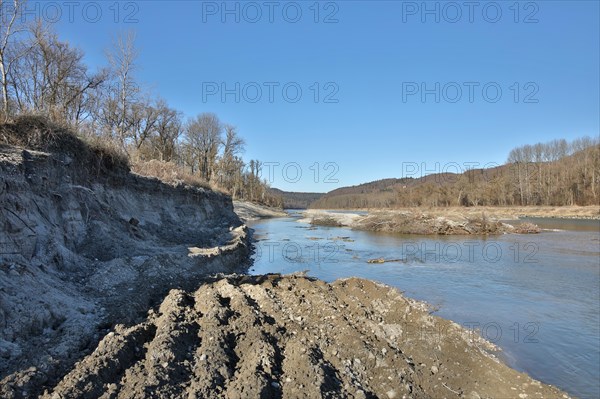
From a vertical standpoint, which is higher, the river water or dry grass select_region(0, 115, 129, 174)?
dry grass select_region(0, 115, 129, 174)

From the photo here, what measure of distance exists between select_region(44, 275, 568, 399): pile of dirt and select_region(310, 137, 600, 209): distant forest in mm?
73385

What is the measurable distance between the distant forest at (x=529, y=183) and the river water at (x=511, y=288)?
2313 inches

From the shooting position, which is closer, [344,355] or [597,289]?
[344,355]

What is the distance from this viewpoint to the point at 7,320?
435cm

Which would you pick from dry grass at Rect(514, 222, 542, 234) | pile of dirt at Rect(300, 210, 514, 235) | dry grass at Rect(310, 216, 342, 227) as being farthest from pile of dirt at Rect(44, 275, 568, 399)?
dry grass at Rect(310, 216, 342, 227)

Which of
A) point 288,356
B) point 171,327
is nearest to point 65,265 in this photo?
point 171,327

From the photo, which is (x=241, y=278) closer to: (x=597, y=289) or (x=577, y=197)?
(x=597, y=289)

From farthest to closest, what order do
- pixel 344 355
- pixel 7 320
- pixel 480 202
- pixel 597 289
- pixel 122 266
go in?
pixel 480 202 → pixel 597 289 → pixel 122 266 → pixel 344 355 → pixel 7 320

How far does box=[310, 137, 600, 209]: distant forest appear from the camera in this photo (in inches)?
2726

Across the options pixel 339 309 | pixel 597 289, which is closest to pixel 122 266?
pixel 339 309

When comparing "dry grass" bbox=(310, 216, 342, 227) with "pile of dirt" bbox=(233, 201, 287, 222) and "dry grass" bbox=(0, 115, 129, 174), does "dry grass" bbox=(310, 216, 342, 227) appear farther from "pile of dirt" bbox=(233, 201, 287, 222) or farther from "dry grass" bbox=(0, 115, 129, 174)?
"dry grass" bbox=(0, 115, 129, 174)

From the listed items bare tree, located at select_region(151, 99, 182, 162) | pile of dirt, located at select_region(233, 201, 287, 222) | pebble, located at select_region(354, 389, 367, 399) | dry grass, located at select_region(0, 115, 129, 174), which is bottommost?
pebble, located at select_region(354, 389, 367, 399)

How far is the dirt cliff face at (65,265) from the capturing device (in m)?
4.24

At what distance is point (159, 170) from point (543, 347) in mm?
18860
